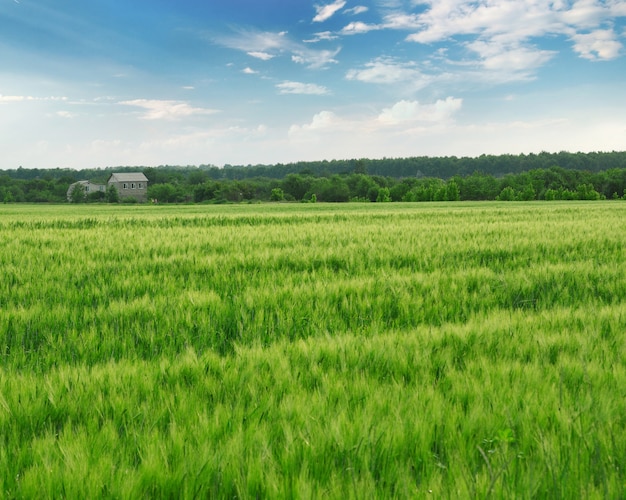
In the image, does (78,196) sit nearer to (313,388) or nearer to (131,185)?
(131,185)

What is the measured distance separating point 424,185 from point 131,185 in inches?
3532

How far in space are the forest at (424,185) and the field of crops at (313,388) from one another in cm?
9972

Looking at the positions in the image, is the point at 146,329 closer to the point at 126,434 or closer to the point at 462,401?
the point at 126,434

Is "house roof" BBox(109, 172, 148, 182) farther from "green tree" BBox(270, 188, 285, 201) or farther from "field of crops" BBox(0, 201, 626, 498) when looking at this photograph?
"field of crops" BBox(0, 201, 626, 498)

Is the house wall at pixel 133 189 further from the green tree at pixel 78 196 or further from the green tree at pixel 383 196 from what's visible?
the green tree at pixel 383 196

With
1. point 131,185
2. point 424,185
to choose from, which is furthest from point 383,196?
point 131,185

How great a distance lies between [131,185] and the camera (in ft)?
456

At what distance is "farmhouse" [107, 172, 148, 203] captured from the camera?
137125 mm

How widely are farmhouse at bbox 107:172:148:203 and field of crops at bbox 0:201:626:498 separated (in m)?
143

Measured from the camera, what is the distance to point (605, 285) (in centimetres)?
457

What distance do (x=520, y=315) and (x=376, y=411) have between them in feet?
6.97

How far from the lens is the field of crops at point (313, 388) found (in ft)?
4.71

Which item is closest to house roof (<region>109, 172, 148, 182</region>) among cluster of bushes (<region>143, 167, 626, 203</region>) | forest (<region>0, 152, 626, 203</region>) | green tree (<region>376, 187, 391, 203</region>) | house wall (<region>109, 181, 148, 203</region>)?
house wall (<region>109, 181, 148, 203</region>)

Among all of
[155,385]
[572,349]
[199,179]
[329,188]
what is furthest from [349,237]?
[199,179]
